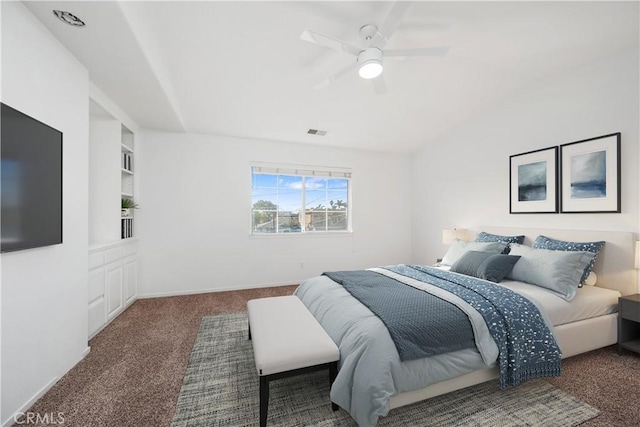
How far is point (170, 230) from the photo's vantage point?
13.1 ft

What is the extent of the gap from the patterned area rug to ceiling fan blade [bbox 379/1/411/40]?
8.39 feet

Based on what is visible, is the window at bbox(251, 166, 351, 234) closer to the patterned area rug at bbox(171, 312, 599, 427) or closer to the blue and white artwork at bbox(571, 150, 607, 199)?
the patterned area rug at bbox(171, 312, 599, 427)

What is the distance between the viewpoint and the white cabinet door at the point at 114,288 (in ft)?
9.53

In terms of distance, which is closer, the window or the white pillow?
the white pillow

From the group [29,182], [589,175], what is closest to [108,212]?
[29,182]

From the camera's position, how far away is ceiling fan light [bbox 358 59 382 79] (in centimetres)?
205

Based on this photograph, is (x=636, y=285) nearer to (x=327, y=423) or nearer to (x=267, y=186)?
(x=327, y=423)

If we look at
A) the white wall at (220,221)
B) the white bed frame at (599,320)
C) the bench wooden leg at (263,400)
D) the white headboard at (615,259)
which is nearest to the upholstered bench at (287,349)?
the bench wooden leg at (263,400)

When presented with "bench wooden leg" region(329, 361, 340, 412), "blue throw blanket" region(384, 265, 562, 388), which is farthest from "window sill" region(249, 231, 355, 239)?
"bench wooden leg" region(329, 361, 340, 412)

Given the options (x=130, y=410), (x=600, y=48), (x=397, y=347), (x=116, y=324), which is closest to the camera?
(x=397, y=347)

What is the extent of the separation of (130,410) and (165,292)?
101 inches

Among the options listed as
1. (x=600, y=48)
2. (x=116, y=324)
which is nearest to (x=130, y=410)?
(x=116, y=324)

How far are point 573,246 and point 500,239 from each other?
717 millimetres

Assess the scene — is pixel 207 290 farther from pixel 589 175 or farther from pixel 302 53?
pixel 589 175
